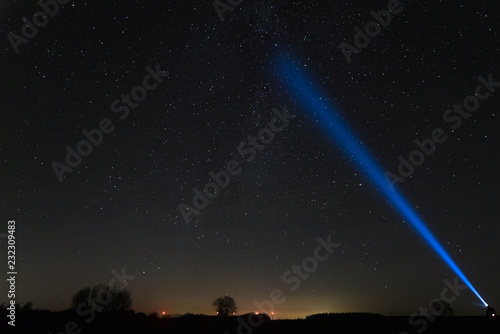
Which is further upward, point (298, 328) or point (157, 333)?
point (157, 333)

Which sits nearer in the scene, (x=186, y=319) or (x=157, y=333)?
(x=157, y=333)

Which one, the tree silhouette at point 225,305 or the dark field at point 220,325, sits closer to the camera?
the dark field at point 220,325

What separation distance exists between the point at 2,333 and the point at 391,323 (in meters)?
20.0

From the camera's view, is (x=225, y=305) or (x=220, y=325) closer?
(x=220, y=325)

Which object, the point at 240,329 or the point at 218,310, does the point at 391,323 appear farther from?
the point at 218,310

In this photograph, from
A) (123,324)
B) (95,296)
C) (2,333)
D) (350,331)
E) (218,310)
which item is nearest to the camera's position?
(2,333)

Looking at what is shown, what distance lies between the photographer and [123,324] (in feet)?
95.2

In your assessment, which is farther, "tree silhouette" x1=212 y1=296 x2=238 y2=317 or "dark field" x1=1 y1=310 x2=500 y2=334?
"tree silhouette" x1=212 y1=296 x2=238 y2=317

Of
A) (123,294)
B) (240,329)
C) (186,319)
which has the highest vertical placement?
(123,294)

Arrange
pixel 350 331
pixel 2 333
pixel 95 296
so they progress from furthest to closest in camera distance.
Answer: pixel 95 296, pixel 350 331, pixel 2 333

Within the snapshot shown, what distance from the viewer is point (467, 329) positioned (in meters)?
24.0

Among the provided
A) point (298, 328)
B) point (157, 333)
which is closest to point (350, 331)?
point (298, 328)

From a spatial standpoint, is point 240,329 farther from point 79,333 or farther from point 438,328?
point 438,328

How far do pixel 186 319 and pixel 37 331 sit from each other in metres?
8.51
